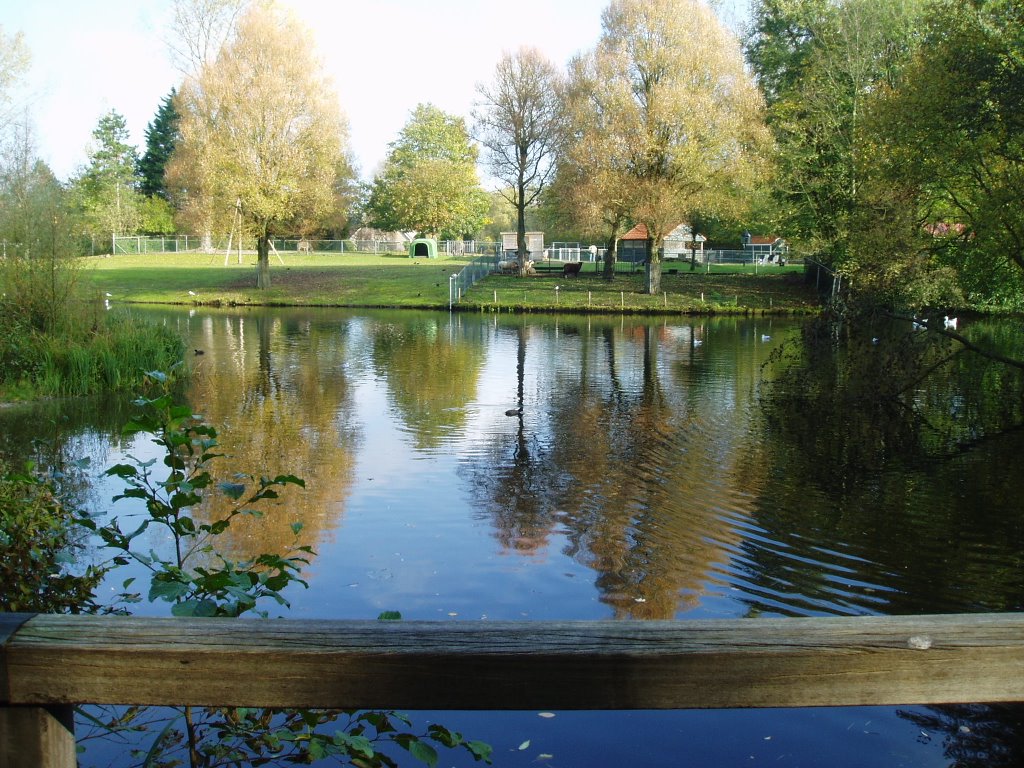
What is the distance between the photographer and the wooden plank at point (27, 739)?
7.03 feet

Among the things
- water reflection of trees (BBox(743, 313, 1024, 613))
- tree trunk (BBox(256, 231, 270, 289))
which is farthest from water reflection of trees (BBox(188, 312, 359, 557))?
tree trunk (BBox(256, 231, 270, 289))

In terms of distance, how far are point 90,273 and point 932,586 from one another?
1771 cm

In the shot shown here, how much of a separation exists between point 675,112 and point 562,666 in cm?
4381

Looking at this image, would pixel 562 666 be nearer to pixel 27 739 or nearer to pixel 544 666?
pixel 544 666

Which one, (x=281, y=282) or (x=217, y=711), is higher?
(x=281, y=282)

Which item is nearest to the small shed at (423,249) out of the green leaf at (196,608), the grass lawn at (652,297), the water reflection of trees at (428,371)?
the grass lawn at (652,297)

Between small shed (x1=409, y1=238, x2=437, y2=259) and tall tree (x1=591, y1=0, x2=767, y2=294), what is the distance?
106ft

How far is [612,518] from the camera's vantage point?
10.7m

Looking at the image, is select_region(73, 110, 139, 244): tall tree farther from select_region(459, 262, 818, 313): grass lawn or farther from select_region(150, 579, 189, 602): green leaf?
select_region(150, 579, 189, 602): green leaf

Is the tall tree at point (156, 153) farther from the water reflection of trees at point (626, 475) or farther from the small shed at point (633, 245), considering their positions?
the water reflection of trees at point (626, 475)

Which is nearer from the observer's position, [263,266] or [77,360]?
[77,360]

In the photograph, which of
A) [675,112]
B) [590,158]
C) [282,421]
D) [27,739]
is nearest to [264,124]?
[590,158]

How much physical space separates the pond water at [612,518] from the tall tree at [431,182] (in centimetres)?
6229

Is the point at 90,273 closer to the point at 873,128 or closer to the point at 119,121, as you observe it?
the point at 873,128
